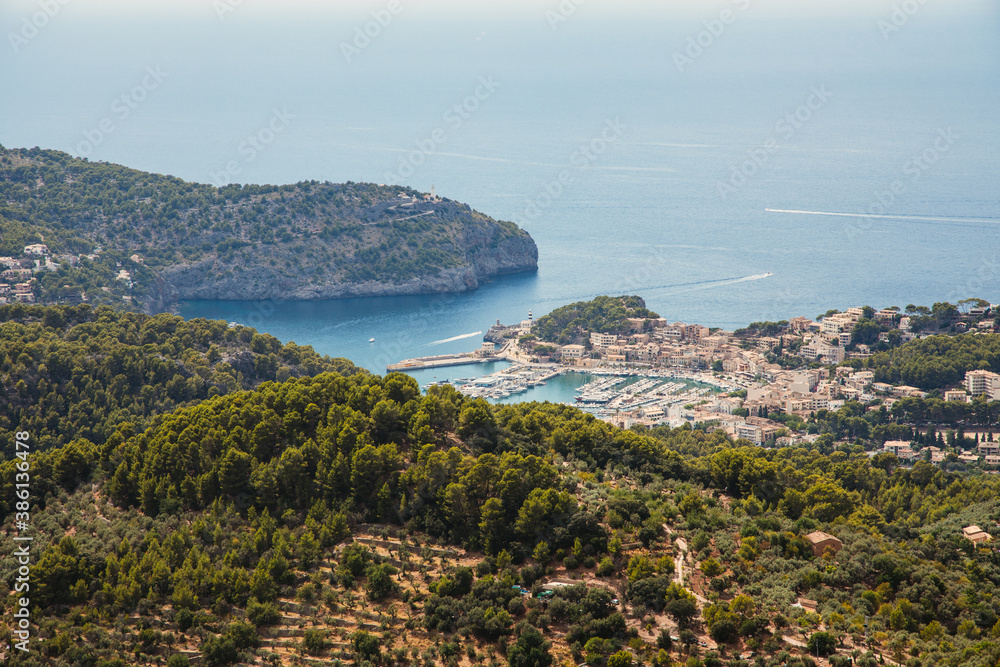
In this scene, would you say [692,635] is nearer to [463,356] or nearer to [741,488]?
[741,488]

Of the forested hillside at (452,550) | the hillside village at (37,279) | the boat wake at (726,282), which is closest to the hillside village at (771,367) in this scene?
the boat wake at (726,282)

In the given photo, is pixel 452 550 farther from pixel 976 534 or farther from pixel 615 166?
pixel 615 166

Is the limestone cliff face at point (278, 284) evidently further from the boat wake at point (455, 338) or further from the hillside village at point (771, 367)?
the hillside village at point (771, 367)

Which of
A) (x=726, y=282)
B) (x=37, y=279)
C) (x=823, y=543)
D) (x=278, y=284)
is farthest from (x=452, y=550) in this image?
(x=278, y=284)

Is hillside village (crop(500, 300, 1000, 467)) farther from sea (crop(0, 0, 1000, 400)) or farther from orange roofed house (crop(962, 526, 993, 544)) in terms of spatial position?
orange roofed house (crop(962, 526, 993, 544))

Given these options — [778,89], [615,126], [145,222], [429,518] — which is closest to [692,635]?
[429,518]

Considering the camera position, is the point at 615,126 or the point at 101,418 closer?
the point at 101,418

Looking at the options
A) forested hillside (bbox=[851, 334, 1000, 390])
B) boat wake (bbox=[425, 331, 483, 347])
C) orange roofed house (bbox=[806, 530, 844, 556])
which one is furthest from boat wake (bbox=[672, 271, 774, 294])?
orange roofed house (bbox=[806, 530, 844, 556])
